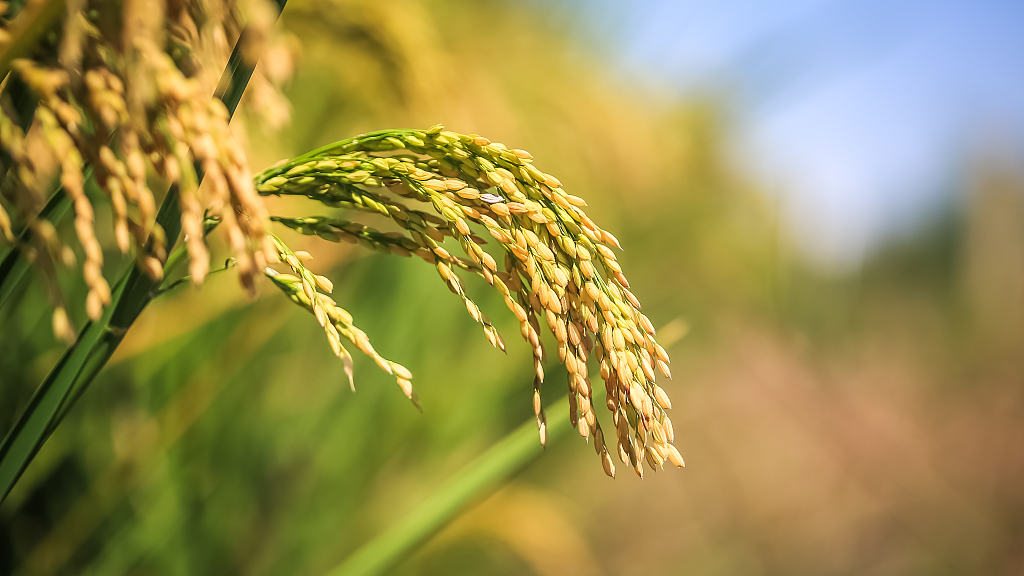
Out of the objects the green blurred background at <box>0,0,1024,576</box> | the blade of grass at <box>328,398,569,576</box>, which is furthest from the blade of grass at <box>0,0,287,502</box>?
the blade of grass at <box>328,398,569,576</box>

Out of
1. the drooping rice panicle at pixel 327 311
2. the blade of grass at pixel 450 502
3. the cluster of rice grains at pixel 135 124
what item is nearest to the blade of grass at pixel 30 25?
the cluster of rice grains at pixel 135 124

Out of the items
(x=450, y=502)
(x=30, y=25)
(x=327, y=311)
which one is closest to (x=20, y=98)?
(x=30, y=25)

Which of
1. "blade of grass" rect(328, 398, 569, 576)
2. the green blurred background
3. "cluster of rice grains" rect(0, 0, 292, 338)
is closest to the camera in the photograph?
"cluster of rice grains" rect(0, 0, 292, 338)

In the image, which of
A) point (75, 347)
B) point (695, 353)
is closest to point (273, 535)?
point (75, 347)

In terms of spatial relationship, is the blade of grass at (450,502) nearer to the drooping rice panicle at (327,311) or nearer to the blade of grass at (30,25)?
the drooping rice panicle at (327,311)

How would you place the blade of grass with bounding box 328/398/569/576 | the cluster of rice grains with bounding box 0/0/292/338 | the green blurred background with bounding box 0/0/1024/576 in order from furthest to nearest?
the green blurred background with bounding box 0/0/1024/576
the blade of grass with bounding box 328/398/569/576
the cluster of rice grains with bounding box 0/0/292/338

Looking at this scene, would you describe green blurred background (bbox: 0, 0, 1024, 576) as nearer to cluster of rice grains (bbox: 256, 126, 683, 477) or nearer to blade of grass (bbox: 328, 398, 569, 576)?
cluster of rice grains (bbox: 256, 126, 683, 477)

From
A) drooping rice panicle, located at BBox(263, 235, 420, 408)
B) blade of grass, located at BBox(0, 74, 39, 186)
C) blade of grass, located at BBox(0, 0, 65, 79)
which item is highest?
blade of grass, located at BBox(0, 0, 65, 79)
